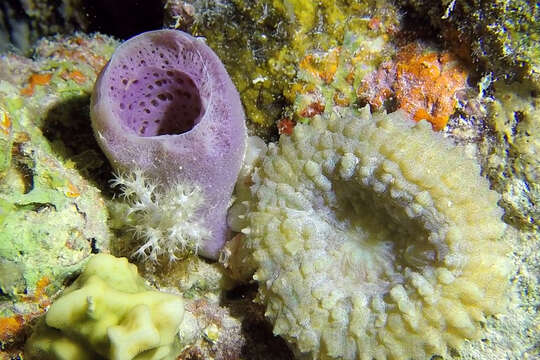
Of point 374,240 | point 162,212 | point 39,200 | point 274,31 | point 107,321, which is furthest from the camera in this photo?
point 274,31

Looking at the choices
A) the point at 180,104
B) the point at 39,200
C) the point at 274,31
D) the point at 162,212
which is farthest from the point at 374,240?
the point at 39,200

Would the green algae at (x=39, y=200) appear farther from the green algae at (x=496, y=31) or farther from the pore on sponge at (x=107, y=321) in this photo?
the green algae at (x=496, y=31)

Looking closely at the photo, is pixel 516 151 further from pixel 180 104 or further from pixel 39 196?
pixel 39 196

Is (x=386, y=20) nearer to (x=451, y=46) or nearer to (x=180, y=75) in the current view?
(x=451, y=46)

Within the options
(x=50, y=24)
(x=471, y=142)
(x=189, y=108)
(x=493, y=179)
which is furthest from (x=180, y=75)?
(x=50, y=24)

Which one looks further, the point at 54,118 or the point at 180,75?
the point at 54,118

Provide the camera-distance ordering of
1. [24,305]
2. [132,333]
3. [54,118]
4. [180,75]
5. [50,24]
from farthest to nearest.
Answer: [50,24] < [54,118] < [180,75] < [24,305] < [132,333]

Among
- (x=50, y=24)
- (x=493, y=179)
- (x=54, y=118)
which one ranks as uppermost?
(x=493, y=179)
